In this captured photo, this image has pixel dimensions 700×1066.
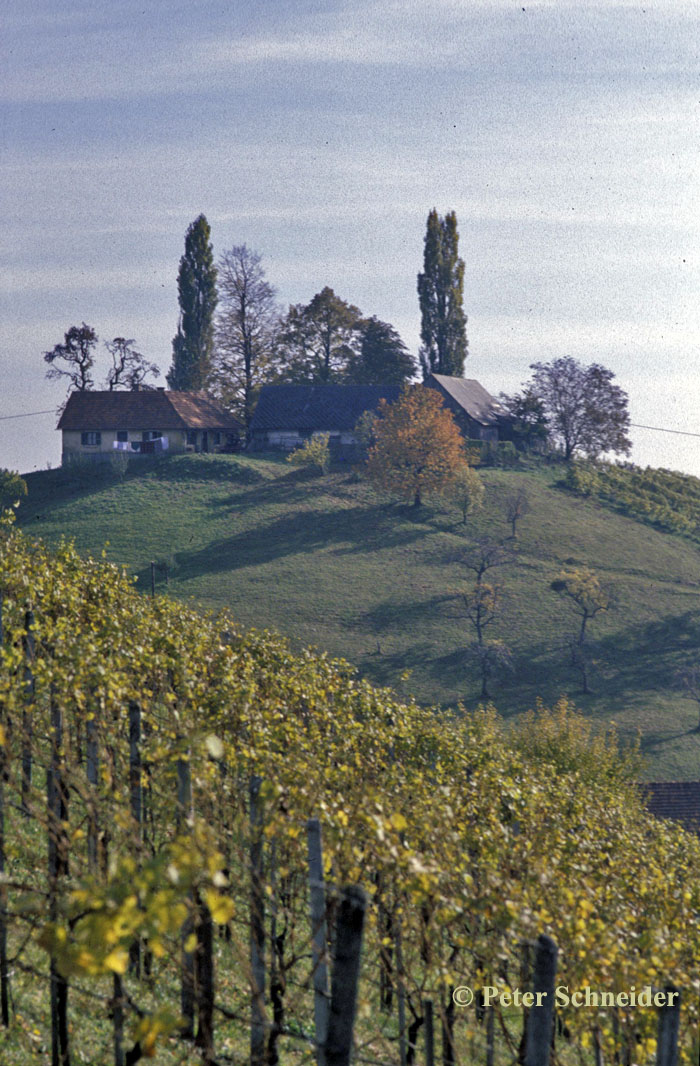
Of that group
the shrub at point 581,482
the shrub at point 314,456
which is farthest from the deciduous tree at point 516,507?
the shrub at point 314,456

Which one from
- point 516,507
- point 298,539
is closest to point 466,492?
point 516,507

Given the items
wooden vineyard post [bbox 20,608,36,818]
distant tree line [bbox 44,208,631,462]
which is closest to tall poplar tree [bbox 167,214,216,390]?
distant tree line [bbox 44,208,631,462]

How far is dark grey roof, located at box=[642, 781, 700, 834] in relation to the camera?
26.7 m

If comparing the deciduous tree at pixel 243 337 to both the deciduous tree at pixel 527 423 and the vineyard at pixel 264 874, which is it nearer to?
the deciduous tree at pixel 527 423

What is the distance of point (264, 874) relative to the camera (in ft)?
25.6

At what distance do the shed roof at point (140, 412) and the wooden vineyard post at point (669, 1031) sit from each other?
6682 cm

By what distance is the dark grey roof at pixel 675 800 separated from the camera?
26.7m

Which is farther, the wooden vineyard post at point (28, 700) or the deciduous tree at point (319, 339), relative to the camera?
the deciduous tree at point (319, 339)

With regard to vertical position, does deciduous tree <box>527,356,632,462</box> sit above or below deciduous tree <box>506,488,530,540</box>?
above

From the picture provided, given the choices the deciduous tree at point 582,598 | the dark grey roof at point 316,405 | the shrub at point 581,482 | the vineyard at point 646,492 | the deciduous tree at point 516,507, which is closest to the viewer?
the deciduous tree at point 582,598

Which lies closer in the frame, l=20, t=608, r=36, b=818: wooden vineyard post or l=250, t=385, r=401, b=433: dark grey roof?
l=20, t=608, r=36, b=818: wooden vineyard post

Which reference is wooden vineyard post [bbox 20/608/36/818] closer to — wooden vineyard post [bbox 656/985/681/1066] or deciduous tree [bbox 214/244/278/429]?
wooden vineyard post [bbox 656/985/681/1066]

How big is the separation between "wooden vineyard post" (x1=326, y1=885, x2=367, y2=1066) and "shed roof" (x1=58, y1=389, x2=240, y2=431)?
67.5 m

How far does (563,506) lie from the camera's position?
63969 mm
